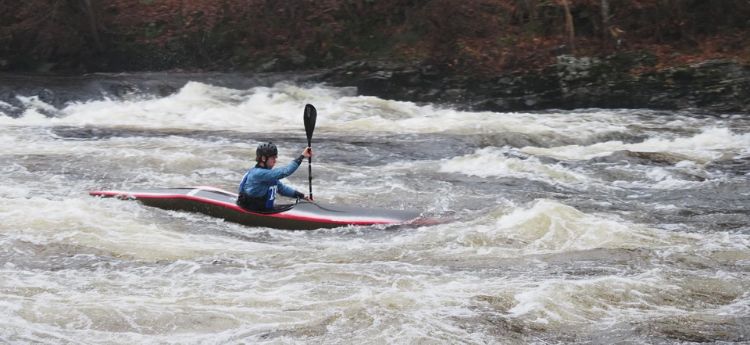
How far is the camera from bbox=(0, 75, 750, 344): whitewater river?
509cm

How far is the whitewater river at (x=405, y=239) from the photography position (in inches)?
200

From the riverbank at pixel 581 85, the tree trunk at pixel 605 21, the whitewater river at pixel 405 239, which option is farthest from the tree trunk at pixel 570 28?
the whitewater river at pixel 405 239

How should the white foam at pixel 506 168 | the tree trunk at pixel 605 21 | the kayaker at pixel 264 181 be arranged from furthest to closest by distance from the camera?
the tree trunk at pixel 605 21 < the white foam at pixel 506 168 < the kayaker at pixel 264 181

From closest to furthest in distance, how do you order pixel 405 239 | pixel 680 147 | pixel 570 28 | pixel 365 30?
pixel 405 239
pixel 680 147
pixel 570 28
pixel 365 30

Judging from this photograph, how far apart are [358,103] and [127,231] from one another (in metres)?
8.02

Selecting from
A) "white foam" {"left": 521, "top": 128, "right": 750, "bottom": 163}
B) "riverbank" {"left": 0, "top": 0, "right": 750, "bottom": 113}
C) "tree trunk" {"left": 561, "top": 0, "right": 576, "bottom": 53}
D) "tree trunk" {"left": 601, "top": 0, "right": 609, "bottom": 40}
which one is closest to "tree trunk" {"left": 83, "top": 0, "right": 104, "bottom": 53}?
"riverbank" {"left": 0, "top": 0, "right": 750, "bottom": 113}

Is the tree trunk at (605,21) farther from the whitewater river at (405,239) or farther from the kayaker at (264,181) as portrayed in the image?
the kayaker at (264,181)

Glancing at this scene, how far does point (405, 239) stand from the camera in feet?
23.3

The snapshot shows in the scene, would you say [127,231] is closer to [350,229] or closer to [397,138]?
[350,229]

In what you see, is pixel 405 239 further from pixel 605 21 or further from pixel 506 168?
pixel 605 21

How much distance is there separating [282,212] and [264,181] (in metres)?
0.32

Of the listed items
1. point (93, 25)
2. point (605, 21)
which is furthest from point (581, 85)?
point (93, 25)

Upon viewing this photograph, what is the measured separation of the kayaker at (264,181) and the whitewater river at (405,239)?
271mm

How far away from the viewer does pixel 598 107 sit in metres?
14.5
